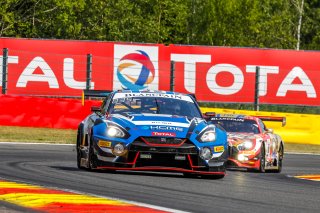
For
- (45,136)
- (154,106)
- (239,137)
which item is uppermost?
Result: (154,106)

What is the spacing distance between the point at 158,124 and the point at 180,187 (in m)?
1.64

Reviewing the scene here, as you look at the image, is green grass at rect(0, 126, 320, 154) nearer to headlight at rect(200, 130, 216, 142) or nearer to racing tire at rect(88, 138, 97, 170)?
racing tire at rect(88, 138, 97, 170)

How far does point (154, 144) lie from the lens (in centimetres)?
1488

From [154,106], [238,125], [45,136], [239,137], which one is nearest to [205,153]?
[154,106]

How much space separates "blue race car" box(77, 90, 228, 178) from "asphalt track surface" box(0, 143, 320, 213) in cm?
18

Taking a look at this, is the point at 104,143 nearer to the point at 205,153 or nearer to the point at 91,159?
the point at 91,159

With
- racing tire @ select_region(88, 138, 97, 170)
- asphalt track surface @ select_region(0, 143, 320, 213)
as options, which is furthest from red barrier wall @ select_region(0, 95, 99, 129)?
racing tire @ select_region(88, 138, 97, 170)

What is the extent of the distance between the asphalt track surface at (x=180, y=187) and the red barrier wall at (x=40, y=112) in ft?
34.8

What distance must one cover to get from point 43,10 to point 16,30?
1.73 metres

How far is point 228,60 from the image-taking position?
108ft

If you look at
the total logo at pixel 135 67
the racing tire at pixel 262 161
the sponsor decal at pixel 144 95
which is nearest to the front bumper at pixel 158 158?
the sponsor decal at pixel 144 95

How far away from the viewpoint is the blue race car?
1491cm

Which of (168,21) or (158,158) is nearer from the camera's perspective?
(158,158)

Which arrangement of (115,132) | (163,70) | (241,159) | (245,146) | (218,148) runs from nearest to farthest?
(115,132)
(218,148)
(241,159)
(245,146)
(163,70)
